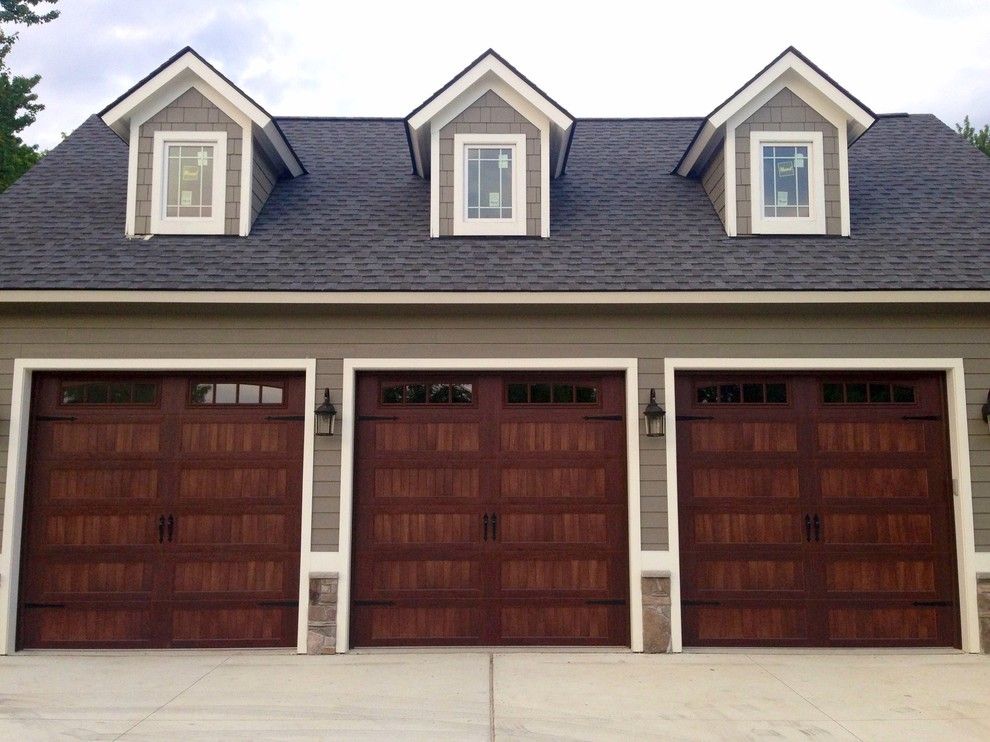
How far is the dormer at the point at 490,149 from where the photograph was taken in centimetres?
747

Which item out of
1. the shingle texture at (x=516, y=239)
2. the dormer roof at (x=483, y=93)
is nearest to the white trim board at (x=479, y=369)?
the shingle texture at (x=516, y=239)

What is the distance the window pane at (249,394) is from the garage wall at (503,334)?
12.0 inches

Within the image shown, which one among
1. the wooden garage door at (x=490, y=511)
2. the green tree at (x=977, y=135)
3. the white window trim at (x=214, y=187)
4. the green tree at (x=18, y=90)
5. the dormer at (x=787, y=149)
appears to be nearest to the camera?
the wooden garage door at (x=490, y=511)

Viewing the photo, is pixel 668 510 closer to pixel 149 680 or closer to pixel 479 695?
pixel 479 695

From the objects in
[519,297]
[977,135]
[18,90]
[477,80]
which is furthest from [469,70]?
[977,135]

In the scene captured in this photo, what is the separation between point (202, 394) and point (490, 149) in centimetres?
363

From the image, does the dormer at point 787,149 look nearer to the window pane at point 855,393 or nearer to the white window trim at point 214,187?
the window pane at point 855,393

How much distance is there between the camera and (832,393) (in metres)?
6.79

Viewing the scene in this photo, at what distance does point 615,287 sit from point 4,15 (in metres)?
19.1

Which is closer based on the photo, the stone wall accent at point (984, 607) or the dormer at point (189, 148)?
the stone wall accent at point (984, 607)

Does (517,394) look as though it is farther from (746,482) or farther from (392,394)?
(746,482)

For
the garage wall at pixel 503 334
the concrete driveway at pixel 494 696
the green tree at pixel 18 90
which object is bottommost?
the concrete driveway at pixel 494 696

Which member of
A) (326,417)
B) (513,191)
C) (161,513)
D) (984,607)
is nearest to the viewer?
(984,607)

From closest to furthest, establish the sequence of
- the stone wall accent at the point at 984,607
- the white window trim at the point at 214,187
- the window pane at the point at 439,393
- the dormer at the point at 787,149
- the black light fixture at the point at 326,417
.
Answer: the stone wall accent at the point at 984,607 < the black light fixture at the point at 326,417 < the window pane at the point at 439,393 < the white window trim at the point at 214,187 < the dormer at the point at 787,149
